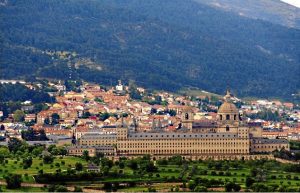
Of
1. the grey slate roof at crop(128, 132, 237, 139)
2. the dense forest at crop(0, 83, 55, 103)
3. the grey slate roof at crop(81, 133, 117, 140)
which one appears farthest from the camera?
the dense forest at crop(0, 83, 55, 103)

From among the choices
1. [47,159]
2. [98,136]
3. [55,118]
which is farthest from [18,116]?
[47,159]

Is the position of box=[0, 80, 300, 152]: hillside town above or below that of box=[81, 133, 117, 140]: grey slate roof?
above

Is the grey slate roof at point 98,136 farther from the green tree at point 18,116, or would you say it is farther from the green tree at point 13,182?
the green tree at point 13,182

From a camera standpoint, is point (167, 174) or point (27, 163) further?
point (27, 163)

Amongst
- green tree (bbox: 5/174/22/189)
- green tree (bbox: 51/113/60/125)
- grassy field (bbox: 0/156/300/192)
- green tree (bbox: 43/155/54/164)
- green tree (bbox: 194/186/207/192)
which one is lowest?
green tree (bbox: 194/186/207/192)

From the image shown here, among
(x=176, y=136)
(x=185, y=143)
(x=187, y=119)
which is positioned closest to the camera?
(x=185, y=143)

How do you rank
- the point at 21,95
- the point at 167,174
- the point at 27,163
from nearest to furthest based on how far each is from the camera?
the point at 167,174, the point at 27,163, the point at 21,95

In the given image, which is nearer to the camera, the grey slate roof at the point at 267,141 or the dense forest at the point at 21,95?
the grey slate roof at the point at 267,141

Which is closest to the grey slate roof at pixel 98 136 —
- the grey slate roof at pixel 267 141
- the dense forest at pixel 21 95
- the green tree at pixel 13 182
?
the grey slate roof at pixel 267 141

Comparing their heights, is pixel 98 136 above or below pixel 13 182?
above

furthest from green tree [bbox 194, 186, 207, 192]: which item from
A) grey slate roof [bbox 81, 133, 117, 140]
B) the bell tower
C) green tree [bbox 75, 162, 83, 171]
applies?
the bell tower

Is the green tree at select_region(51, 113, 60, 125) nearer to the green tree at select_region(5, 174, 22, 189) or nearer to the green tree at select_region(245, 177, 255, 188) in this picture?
the green tree at select_region(245, 177, 255, 188)

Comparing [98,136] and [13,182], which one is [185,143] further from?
[13,182]
